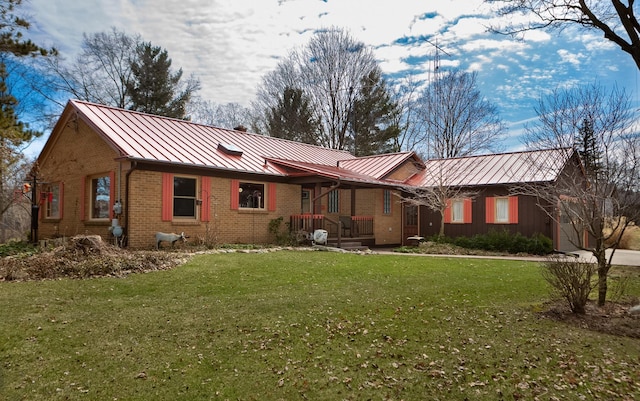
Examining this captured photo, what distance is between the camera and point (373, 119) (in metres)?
34.6

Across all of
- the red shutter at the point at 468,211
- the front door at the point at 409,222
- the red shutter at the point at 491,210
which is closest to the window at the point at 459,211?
the red shutter at the point at 468,211

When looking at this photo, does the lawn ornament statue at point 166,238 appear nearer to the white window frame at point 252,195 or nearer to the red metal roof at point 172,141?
the red metal roof at point 172,141

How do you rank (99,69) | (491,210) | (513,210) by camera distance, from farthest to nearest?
1. (99,69)
2. (491,210)
3. (513,210)

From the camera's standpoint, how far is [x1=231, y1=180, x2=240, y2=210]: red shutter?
620 inches

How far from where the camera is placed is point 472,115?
3130 centimetres

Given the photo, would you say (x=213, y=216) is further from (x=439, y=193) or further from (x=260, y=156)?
(x=439, y=193)

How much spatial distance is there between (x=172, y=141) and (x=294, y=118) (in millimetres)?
19202

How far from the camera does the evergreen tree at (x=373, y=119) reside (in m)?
34.0

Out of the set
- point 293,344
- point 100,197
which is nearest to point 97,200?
point 100,197

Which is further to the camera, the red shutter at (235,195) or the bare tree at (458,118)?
the bare tree at (458,118)

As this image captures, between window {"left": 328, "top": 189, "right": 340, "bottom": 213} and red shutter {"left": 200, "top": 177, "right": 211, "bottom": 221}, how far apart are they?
6314 mm

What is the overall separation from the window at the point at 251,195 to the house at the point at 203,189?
0.13ft

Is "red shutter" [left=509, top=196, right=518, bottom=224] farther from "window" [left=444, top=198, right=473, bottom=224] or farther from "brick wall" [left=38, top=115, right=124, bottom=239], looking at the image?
"brick wall" [left=38, top=115, right=124, bottom=239]

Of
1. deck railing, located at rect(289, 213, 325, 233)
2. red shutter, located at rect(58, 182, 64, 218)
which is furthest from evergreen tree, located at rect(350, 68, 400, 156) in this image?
red shutter, located at rect(58, 182, 64, 218)
